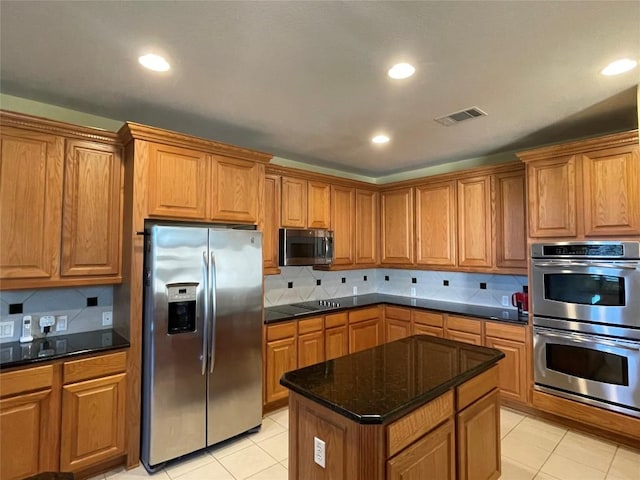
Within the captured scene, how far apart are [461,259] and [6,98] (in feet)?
14.2

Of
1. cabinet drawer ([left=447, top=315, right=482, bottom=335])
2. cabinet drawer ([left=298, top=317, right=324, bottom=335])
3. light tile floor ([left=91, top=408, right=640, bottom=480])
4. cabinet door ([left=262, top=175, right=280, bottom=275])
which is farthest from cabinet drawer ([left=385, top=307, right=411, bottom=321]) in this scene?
cabinet door ([left=262, top=175, right=280, bottom=275])

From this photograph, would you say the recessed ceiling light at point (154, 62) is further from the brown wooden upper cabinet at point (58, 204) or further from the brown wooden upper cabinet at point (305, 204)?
the brown wooden upper cabinet at point (305, 204)

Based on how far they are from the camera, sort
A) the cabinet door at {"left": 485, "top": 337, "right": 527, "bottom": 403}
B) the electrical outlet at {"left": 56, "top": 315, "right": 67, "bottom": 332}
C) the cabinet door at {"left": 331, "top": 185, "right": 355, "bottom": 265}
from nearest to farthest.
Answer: the electrical outlet at {"left": 56, "top": 315, "right": 67, "bottom": 332} < the cabinet door at {"left": 485, "top": 337, "right": 527, "bottom": 403} < the cabinet door at {"left": 331, "top": 185, "right": 355, "bottom": 265}

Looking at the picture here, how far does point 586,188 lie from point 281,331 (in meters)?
2.94

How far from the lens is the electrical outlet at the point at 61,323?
8.73 ft

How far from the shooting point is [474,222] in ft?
12.8

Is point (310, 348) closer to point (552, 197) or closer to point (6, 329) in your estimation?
point (6, 329)

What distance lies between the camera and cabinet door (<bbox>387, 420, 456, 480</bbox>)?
1.46 metres

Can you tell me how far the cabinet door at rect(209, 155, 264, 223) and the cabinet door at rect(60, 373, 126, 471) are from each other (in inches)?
56.9

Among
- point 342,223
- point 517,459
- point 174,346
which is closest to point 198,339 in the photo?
point 174,346

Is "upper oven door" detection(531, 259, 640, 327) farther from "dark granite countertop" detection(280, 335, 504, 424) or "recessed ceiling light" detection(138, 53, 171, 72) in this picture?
"recessed ceiling light" detection(138, 53, 171, 72)

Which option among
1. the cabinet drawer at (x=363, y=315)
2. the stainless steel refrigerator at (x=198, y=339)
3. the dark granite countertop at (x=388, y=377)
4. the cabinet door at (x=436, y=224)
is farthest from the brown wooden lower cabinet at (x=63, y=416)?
the cabinet door at (x=436, y=224)

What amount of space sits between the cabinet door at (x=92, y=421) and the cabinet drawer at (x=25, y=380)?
13cm

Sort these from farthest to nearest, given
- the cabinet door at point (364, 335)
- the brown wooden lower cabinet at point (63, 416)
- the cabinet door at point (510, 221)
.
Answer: the cabinet door at point (364, 335), the cabinet door at point (510, 221), the brown wooden lower cabinet at point (63, 416)
